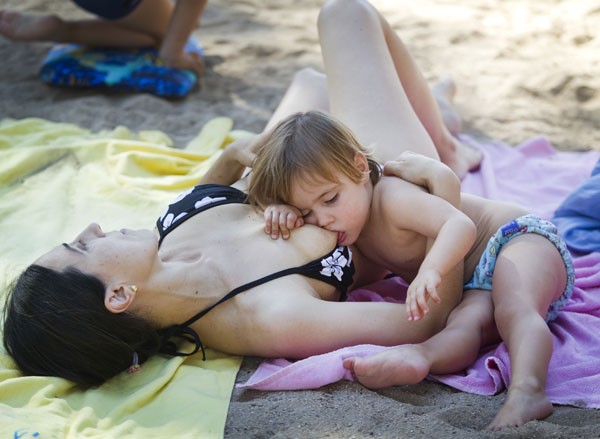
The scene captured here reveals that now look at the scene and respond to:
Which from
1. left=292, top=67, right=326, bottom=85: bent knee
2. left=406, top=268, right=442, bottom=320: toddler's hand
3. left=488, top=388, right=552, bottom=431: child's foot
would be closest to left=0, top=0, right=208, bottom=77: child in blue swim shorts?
left=292, top=67, right=326, bottom=85: bent knee

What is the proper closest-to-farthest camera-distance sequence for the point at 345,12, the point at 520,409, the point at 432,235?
the point at 520,409, the point at 432,235, the point at 345,12

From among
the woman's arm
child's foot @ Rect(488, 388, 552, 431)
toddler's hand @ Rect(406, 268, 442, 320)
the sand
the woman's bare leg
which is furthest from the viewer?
the sand

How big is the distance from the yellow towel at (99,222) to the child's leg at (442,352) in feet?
1.18

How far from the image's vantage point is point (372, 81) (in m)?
2.71

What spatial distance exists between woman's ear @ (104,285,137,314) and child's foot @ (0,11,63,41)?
9.24 ft

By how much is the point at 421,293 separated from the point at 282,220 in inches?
18.7

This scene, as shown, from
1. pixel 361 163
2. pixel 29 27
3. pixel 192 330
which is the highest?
pixel 361 163

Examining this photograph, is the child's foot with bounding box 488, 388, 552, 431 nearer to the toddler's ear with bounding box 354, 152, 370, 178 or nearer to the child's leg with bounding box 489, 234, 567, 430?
the child's leg with bounding box 489, 234, 567, 430

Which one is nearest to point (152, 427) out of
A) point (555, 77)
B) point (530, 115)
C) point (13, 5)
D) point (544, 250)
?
point (544, 250)

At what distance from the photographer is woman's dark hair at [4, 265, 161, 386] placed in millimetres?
1992

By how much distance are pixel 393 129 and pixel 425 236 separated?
49 cm

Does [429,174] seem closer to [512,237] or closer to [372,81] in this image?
[512,237]

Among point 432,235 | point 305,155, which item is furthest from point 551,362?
point 305,155

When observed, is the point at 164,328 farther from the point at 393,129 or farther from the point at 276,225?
the point at 393,129
